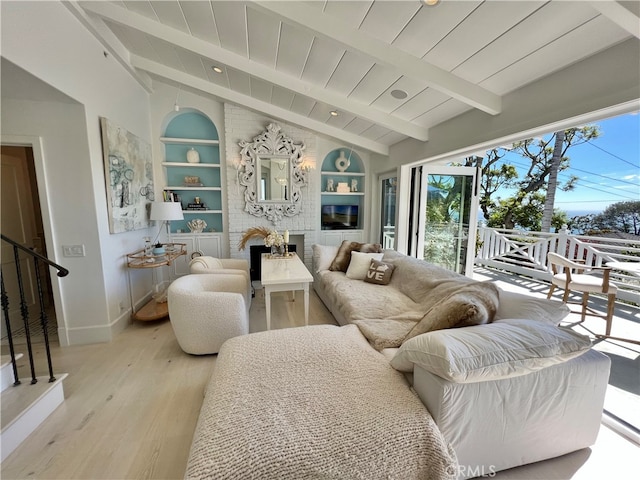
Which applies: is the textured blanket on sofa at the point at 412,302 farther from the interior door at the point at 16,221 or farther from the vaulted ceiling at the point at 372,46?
the interior door at the point at 16,221

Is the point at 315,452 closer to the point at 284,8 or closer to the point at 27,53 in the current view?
the point at 284,8

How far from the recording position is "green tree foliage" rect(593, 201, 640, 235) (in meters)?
4.32

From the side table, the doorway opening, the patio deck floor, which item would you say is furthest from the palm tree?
the doorway opening

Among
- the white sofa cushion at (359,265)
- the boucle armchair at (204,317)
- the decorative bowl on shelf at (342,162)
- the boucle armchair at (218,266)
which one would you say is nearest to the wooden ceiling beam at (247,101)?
the decorative bowl on shelf at (342,162)

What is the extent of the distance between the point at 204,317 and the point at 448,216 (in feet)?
12.4

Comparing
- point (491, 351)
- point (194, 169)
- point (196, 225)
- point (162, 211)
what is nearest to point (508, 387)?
point (491, 351)

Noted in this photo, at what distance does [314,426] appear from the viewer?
1.12 m

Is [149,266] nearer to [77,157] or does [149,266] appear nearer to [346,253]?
[77,157]

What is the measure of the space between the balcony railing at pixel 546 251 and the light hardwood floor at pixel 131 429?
3415 millimetres

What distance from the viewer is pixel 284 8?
1.89m

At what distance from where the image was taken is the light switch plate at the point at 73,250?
2592 mm

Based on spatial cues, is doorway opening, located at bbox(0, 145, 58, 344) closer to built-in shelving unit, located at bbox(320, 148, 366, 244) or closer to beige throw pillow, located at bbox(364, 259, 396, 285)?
beige throw pillow, located at bbox(364, 259, 396, 285)

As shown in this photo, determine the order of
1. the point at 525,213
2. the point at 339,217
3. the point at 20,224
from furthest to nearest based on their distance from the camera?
the point at 525,213 < the point at 339,217 < the point at 20,224

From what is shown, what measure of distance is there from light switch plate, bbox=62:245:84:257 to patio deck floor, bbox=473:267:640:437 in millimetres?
4713
